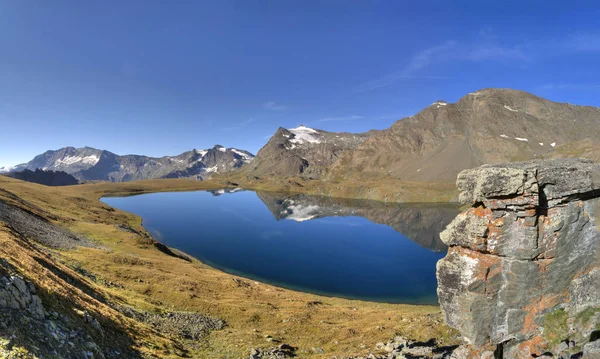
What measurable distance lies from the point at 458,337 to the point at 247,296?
27.6 metres

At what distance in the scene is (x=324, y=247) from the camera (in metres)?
96.3

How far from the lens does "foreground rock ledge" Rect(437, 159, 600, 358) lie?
14.4 m

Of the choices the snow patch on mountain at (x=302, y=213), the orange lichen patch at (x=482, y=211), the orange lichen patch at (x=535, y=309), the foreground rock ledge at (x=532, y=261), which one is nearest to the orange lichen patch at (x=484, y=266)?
the foreground rock ledge at (x=532, y=261)

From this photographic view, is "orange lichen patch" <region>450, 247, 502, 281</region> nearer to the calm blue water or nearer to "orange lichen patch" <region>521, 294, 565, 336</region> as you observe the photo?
"orange lichen patch" <region>521, 294, 565, 336</region>

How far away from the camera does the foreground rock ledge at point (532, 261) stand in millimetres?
14375

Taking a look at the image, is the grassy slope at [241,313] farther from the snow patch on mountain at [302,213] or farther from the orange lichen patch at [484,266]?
the snow patch on mountain at [302,213]

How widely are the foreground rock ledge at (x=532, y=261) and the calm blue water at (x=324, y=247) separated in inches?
1718

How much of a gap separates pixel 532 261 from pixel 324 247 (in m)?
83.6

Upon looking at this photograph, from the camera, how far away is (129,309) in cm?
2659

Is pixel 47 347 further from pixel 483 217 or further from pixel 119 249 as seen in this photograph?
pixel 119 249

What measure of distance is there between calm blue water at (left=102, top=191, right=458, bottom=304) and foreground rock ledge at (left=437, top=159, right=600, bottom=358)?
43643 millimetres

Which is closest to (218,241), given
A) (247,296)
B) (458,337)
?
(247,296)

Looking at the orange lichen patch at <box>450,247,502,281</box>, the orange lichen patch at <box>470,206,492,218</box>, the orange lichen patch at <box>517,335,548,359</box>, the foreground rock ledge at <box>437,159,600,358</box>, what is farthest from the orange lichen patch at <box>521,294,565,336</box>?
the orange lichen patch at <box>470,206,492,218</box>

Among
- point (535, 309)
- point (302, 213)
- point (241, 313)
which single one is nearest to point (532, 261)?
point (535, 309)
